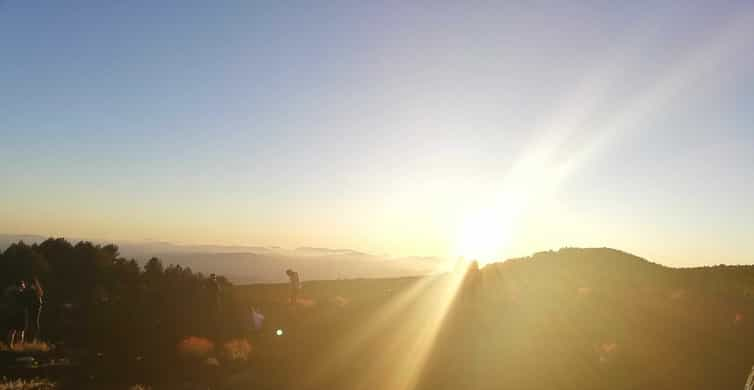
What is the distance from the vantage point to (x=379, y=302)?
3525 cm

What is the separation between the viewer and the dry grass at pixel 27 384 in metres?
14.1

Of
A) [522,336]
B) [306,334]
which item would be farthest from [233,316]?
[522,336]

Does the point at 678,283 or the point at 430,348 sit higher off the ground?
the point at 678,283

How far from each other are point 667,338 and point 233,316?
21.6 m

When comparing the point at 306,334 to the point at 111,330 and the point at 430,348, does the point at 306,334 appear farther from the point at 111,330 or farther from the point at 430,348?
the point at 111,330

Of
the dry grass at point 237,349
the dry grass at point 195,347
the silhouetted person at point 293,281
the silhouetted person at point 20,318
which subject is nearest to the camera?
the silhouetted person at point 20,318

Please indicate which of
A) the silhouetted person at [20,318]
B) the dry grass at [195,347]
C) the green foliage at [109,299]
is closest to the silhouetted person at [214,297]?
the green foliage at [109,299]

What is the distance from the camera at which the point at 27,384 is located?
1480 centimetres

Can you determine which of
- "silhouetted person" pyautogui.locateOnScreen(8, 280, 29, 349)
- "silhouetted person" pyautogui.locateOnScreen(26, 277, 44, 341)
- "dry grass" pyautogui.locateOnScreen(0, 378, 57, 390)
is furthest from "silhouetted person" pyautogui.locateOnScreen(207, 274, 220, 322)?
"dry grass" pyautogui.locateOnScreen(0, 378, 57, 390)

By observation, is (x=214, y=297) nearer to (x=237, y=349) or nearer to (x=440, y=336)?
(x=237, y=349)

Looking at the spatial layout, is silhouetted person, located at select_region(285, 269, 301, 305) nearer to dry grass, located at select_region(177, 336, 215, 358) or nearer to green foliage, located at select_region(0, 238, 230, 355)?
green foliage, located at select_region(0, 238, 230, 355)

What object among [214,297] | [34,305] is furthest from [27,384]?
[214,297]

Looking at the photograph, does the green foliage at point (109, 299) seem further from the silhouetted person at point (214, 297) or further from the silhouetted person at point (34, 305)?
the silhouetted person at point (34, 305)

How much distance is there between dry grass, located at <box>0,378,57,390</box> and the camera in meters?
14.1
